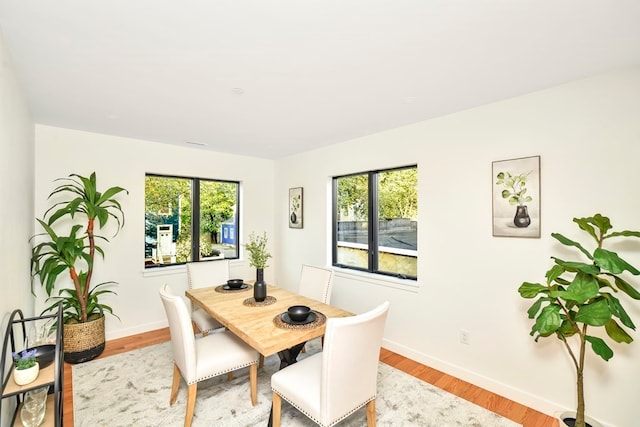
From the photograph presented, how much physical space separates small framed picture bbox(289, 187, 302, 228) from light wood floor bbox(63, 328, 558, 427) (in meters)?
2.18

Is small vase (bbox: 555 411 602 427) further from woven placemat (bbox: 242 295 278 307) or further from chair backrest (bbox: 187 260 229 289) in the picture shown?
chair backrest (bbox: 187 260 229 289)

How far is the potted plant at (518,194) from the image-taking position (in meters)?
2.25

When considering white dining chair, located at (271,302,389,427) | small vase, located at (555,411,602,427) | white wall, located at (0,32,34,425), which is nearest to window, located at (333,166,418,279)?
small vase, located at (555,411,602,427)

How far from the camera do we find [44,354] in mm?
1574

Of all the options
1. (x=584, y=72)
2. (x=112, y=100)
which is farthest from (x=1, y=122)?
(x=584, y=72)

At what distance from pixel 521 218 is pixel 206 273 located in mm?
3196

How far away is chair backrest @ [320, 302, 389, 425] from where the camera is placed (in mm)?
1480

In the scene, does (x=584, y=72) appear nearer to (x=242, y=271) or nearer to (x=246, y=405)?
(x=246, y=405)

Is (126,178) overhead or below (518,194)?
overhead

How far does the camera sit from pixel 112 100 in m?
2.37

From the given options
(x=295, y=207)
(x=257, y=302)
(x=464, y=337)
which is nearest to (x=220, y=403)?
(x=257, y=302)

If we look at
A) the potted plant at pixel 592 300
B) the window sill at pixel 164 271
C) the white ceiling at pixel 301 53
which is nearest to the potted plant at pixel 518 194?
the potted plant at pixel 592 300

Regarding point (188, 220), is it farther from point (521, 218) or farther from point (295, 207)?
point (521, 218)

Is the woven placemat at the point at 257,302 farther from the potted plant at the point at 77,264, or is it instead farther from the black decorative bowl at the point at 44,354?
the potted plant at the point at 77,264
